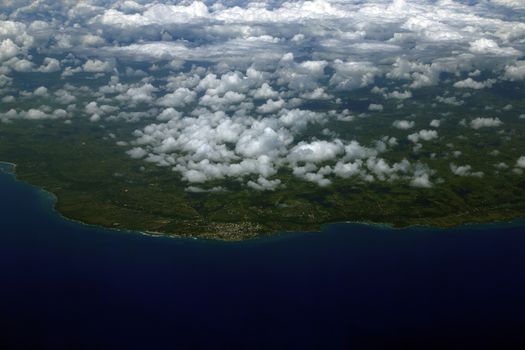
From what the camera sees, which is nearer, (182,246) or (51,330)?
(51,330)

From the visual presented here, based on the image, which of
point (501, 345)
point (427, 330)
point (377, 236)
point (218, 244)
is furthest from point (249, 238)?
point (501, 345)

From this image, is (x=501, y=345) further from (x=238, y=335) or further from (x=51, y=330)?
(x=51, y=330)

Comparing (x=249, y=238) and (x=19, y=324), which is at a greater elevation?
(x=19, y=324)

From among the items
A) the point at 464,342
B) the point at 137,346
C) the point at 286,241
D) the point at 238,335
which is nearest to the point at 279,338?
the point at 238,335

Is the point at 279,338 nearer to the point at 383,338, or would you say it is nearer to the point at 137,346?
the point at 383,338

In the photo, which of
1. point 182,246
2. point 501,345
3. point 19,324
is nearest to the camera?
point 501,345

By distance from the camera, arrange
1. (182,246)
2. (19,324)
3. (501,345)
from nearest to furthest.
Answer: (501,345) → (19,324) → (182,246)

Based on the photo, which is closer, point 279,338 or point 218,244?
point 279,338

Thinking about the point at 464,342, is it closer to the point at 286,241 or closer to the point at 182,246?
the point at 286,241
